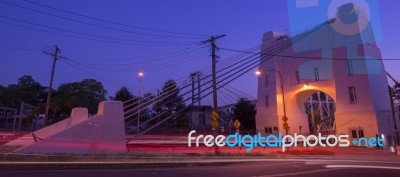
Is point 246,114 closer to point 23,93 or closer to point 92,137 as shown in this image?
point 92,137

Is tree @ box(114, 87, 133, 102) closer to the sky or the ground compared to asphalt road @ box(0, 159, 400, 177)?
closer to the sky

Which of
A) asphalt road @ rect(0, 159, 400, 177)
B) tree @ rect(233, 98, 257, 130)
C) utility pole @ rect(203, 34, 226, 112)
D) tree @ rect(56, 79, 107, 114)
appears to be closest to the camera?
asphalt road @ rect(0, 159, 400, 177)

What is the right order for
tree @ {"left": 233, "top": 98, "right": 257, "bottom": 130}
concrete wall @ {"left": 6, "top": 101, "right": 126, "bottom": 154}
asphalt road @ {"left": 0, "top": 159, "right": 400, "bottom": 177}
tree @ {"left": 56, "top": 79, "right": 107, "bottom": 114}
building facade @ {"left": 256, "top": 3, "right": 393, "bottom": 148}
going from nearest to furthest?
asphalt road @ {"left": 0, "top": 159, "right": 400, "bottom": 177}
concrete wall @ {"left": 6, "top": 101, "right": 126, "bottom": 154}
building facade @ {"left": 256, "top": 3, "right": 393, "bottom": 148}
tree @ {"left": 233, "top": 98, "right": 257, "bottom": 130}
tree @ {"left": 56, "top": 79, "right": 107, "bottom": 114}

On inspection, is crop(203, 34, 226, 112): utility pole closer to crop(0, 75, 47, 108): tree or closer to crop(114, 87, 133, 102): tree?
crop(114, 87, 133, 102): tree

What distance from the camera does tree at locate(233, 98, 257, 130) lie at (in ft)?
187

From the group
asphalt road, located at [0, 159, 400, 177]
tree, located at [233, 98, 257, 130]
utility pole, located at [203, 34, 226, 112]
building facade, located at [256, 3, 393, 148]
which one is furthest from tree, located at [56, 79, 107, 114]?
asphalt road, located at [0, 159, 400, 177]

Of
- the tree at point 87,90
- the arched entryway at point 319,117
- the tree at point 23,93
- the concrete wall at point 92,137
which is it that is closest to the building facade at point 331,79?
the arched entryway at point 319,117

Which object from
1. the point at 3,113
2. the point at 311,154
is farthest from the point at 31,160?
the point at 3,113

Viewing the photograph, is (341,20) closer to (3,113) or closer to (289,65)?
(289,65)

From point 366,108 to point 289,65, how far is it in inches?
471

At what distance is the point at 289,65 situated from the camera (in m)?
46.0

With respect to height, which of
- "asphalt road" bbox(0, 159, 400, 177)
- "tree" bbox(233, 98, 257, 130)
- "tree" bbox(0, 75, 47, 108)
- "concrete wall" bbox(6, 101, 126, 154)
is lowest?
"asphalt road" bbox(0, 159, 400, 177)

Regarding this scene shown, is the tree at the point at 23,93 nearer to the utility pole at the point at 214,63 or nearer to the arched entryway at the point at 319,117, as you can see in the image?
the utility pole at the point at 214,63

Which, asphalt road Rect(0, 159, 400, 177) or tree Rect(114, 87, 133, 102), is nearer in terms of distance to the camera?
asphalt road Rect(0, 159, 400, 177)
